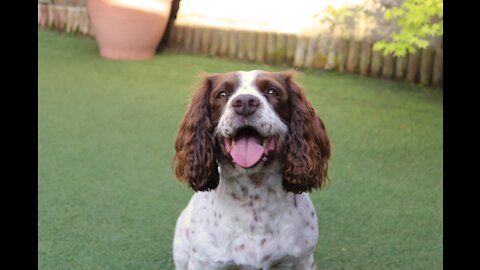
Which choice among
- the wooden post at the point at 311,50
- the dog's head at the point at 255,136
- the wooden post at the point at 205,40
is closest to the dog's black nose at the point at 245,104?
the dog's head at the point at 255,136

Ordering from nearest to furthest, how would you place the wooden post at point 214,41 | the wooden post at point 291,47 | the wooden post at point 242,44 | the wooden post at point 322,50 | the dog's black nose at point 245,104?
1. the dog's black nose at point 245,104
2. the wooden post at point 322,50
3. the wooden post at point 291,47
4. the wooden post at point 242,44
5. the wooden post at point 214,41

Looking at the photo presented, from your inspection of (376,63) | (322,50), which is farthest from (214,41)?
(376,63)

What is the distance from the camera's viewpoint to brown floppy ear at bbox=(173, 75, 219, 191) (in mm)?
2748

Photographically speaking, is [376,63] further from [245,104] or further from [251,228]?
[245,104]

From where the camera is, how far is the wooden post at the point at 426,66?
283 inches

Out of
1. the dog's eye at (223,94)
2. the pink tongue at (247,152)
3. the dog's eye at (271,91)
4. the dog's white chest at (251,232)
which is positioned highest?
the dog's eye at (271,91)

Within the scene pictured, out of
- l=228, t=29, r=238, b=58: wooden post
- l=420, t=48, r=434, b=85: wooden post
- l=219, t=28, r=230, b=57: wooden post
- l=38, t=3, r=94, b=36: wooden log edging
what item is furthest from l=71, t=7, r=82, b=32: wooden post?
l=420, t=48, r=434, b=85: wooden post

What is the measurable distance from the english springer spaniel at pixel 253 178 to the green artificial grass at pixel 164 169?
1.61ft

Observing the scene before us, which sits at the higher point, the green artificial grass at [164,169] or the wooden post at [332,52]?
the wooden post at [332,52]

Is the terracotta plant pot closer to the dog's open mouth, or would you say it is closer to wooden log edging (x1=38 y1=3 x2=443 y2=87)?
wooden log edging (x1=38 y1=3 x2=443 y2=87)

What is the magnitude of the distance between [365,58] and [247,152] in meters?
5.19

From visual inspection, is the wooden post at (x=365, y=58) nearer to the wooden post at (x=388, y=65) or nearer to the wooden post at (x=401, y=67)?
the wooden post at (x=388, y=65)
